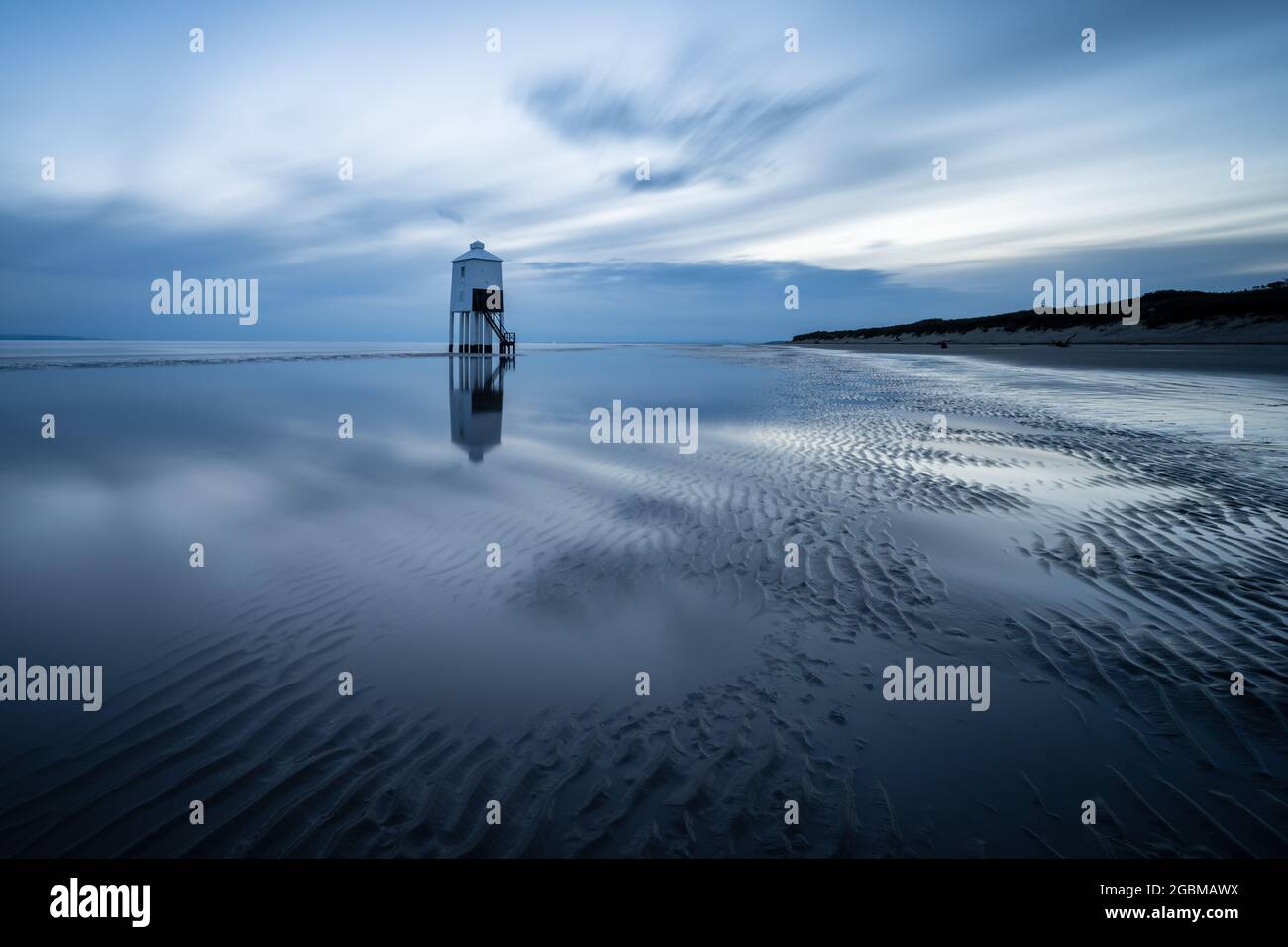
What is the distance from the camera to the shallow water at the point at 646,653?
135 inches

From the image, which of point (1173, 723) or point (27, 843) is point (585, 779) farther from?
point (1173, 723)

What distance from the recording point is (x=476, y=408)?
22.9 metres

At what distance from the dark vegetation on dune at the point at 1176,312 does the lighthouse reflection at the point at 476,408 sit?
187 ft

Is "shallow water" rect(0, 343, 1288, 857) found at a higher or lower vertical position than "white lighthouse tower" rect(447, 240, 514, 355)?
lower

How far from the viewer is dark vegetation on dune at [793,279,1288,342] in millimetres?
50281

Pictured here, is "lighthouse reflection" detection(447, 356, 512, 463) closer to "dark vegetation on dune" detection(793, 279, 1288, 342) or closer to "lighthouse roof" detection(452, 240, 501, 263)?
"lighthouse roof" detection(452, 240, 501, 263)

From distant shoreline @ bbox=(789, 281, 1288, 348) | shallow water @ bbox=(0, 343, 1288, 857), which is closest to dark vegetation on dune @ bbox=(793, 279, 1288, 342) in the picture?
distant shoreline @ bbox=(789, 281, 1288, 348)

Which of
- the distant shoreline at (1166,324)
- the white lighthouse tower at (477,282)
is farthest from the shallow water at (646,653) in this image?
the distant shoreline at (1166,324)

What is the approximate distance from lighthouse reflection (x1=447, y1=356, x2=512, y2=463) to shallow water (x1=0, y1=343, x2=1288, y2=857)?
10.7 ft

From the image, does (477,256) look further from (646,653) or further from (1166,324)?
(1166,324)

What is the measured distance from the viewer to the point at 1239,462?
11914 millimetres

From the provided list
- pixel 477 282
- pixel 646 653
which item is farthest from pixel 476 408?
pixel 477 282

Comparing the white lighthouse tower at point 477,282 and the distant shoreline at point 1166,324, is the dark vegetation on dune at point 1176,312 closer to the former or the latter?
the distant shoreline at point 1166,324

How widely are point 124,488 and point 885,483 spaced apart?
12704 millimetres
